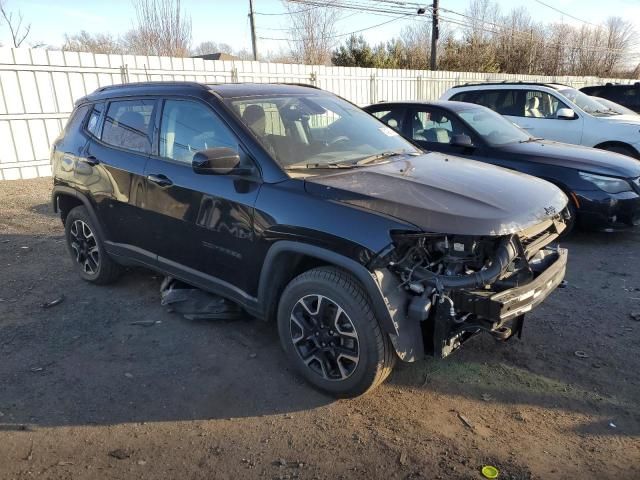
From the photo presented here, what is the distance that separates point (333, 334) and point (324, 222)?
0.69 metres

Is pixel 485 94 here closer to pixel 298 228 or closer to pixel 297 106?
pixel 297 106

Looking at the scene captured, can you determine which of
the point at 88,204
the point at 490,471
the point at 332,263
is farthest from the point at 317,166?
the point at 88,204

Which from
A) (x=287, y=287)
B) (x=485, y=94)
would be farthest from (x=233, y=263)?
(x=485, y=94)

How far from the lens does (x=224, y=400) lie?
3.16m

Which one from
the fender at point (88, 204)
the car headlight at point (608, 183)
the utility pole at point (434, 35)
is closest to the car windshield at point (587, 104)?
the car headlight at point (608, 183)

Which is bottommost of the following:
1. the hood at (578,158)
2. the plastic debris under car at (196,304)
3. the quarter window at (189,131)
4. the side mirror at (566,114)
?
the plastic debris under car at (196,304)

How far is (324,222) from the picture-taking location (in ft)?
9.47

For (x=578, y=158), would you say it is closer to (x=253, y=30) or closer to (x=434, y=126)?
(x=434, y=126)

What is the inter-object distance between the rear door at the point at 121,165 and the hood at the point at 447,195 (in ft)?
5.70

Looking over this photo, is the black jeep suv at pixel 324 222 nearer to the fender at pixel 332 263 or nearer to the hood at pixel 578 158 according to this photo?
the fender at pixel 332 263

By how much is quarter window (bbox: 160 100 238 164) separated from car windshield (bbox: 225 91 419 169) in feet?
0.59

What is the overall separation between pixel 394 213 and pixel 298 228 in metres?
0.60

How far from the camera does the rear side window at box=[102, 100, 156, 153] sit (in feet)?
13.5

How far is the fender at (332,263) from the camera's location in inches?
107
